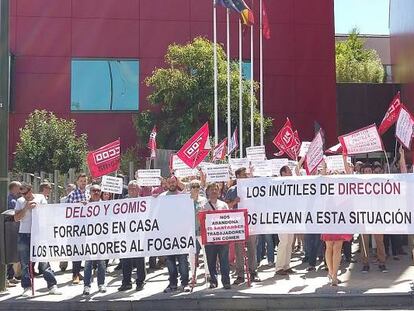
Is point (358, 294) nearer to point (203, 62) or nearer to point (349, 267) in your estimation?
point (349, 267)

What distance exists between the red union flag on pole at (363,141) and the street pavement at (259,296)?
218 centimetres

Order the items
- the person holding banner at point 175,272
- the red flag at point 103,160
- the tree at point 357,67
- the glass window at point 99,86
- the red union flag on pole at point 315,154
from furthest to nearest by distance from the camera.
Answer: the tree at point 357,67
the glass window at point 99,86
the red flag at point 103,160
the red union flag on pole at point 315,154
the person holding banner at point 175,272

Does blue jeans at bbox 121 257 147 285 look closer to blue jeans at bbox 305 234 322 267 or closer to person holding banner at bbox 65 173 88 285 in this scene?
person holding banner at bbox 65 173 88 285

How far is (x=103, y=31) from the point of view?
33406 millimetres

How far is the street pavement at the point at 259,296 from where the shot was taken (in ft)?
29.3

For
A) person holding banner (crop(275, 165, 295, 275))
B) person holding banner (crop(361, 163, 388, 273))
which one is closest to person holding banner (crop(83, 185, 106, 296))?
person holding banner (crop(275, 165, 295, 275))

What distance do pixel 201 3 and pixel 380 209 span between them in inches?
1029

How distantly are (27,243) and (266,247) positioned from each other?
15.0 ft

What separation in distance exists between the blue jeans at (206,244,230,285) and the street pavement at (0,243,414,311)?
8.8 inches

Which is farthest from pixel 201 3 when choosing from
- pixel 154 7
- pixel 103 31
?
pixel 103 31

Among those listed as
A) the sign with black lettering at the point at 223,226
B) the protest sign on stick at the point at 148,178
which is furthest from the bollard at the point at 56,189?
the sign with black lettering at the point at 223,226

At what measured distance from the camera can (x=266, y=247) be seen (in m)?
12.1

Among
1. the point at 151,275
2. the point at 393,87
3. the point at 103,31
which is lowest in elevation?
the point at 151,275

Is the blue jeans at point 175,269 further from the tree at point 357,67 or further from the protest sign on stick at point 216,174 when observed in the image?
the tree at point 357,67
